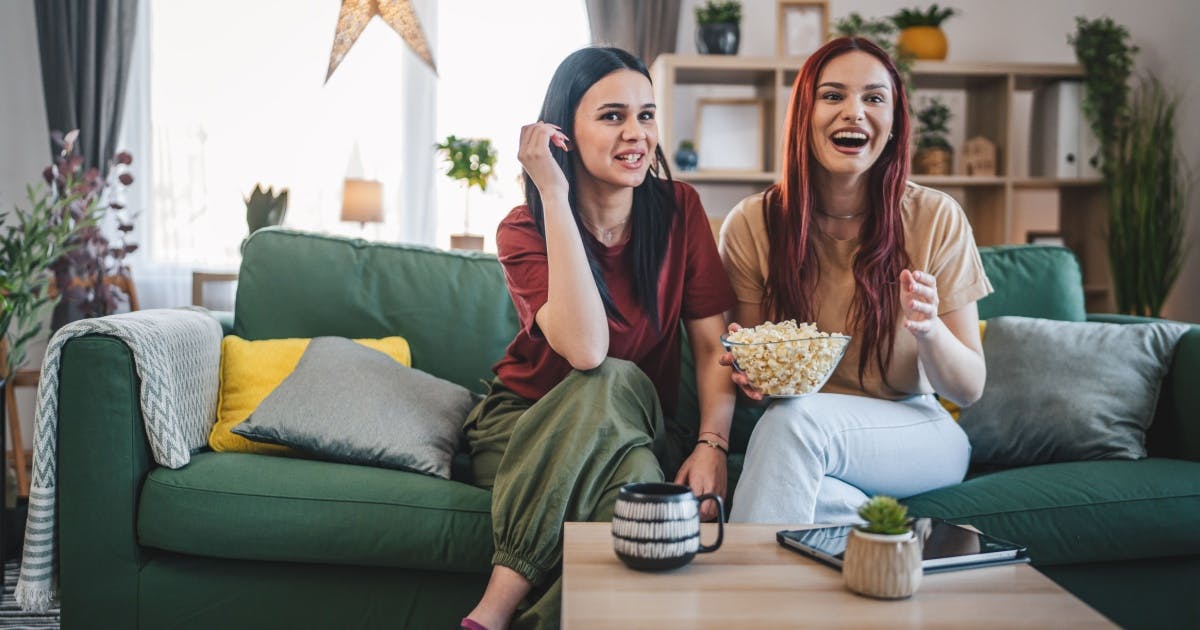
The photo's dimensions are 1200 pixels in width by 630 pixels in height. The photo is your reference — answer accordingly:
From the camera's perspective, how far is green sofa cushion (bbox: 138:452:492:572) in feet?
5.50

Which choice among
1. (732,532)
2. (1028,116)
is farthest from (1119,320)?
(1028,116)

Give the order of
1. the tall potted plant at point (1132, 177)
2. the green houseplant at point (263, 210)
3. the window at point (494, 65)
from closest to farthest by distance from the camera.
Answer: the green houseplant at point (263, 210)
the tall potted plant at point (1132, 177)
the window at point (494, 65)

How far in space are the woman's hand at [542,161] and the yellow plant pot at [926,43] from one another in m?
2.86

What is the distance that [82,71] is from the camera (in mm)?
4148

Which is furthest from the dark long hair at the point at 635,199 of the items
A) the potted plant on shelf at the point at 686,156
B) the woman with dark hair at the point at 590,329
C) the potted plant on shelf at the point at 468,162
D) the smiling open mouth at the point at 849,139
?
the potted plant on shelf at the point at 686,156

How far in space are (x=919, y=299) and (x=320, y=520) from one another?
1051 millimetres

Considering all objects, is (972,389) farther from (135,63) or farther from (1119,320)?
(135,63)

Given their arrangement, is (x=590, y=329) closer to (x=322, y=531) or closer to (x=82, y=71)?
(x=322, y=531)

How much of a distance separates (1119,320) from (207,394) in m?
2.04

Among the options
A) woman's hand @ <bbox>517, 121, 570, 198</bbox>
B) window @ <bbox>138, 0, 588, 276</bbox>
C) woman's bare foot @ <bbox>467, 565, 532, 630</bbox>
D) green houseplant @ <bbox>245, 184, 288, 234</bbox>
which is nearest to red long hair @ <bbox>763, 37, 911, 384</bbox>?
woman's hand @ <bbox>517, 121, 570, 198</bbox>

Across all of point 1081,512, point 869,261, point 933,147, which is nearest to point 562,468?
point 869,261

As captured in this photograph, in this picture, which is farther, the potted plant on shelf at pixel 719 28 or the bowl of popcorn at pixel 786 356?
the potted plant on shelf at pixel 719 28

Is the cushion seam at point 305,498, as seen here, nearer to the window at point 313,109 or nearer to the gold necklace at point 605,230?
the gold necklace at point 605,230

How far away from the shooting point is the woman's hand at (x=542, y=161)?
1646mm
